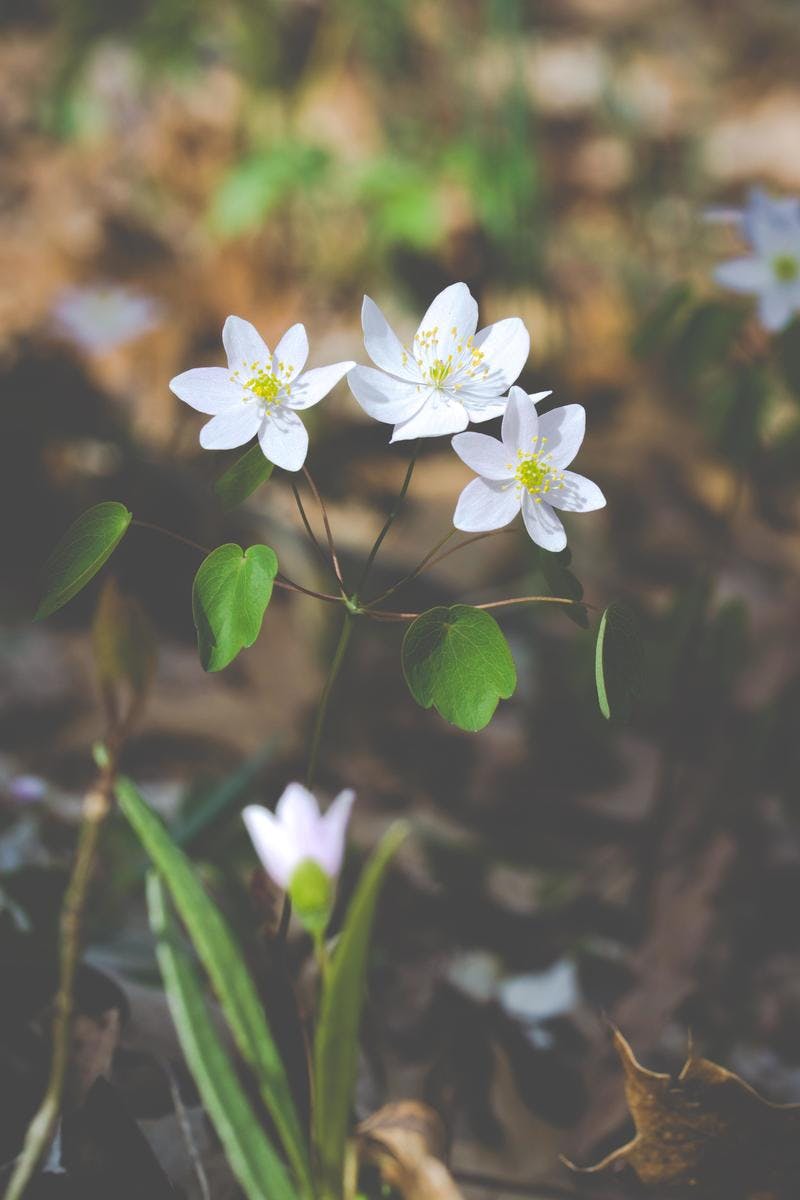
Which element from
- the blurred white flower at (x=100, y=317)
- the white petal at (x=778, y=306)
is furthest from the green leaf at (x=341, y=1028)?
the blurred white flower at (x=100, y=317)

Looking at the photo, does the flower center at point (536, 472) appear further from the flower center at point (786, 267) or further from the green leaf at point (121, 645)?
the flower center at point (786, 267)

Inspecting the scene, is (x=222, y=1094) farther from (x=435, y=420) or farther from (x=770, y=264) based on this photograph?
(x=770, y=264)

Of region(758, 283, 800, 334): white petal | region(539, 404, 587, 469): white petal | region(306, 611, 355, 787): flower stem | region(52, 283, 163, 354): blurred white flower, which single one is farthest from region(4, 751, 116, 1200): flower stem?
region(52, 283, 163, 354): blurred white flower

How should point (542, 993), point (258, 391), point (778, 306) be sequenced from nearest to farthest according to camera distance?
point (258, 391) < point (778, 306) < point (542, 993)

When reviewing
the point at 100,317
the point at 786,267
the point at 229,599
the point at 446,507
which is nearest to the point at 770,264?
the point at 786,267

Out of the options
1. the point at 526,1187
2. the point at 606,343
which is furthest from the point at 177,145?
the point at 526,1187

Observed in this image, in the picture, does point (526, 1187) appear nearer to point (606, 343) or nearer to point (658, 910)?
point (658, 910)
